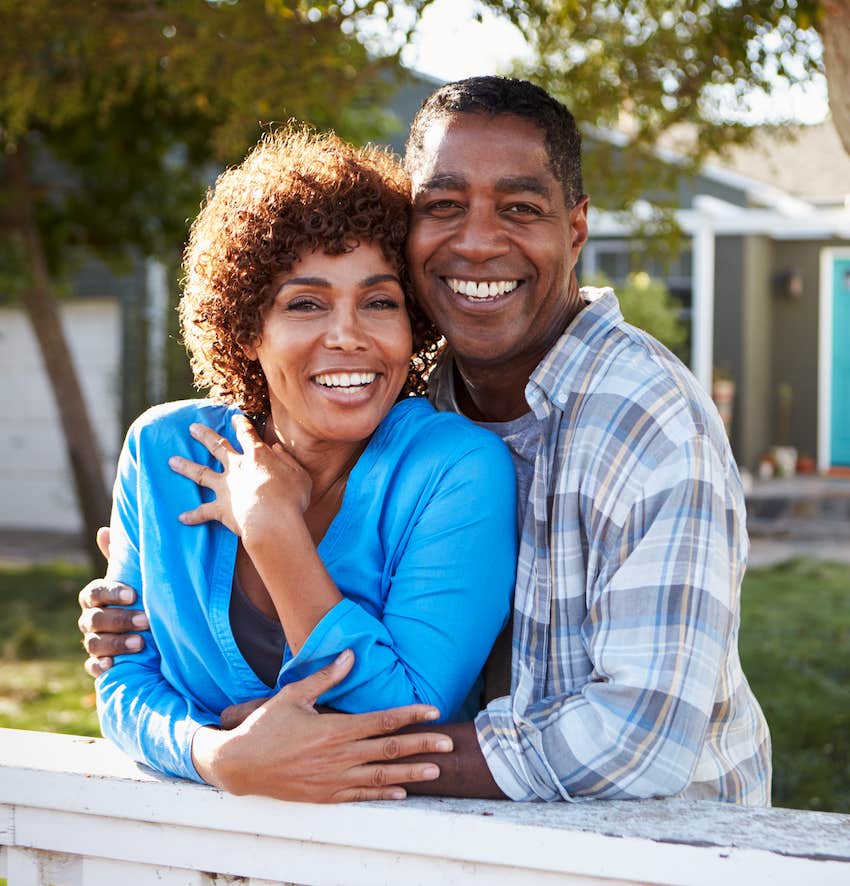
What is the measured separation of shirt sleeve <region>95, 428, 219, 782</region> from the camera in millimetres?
2148

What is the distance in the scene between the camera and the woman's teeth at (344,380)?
2.30 m

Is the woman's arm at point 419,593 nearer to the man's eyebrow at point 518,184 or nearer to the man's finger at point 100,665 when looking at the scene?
A: the man's finger at point 100,665

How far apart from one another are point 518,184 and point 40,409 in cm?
1134

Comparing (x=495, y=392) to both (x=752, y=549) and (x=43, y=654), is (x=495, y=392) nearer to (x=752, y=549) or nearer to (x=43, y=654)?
(x=43, y=654)

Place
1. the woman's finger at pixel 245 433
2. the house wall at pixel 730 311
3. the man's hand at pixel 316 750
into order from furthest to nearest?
the house wall at pixel 730 311 → the woman's finger at pixel 245 433 → the man's hand at pixel 316 750

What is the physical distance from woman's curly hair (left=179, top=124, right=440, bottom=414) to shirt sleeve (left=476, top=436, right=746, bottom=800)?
2.44 ft

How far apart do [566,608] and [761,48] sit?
133 inches

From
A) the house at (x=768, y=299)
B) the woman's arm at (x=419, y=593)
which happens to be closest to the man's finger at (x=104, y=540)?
the woman's arm at (x=419, y=593)

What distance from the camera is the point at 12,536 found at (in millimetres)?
12352

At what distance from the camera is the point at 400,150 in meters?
14.6

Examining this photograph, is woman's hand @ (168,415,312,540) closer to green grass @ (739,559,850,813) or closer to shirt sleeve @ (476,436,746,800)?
shirt sleeve @ (476,436,746,800)

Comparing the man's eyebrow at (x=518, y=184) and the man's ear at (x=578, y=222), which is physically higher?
the man's eyebrow at (x=518, y=184)

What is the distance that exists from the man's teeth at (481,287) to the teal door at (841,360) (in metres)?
14.9

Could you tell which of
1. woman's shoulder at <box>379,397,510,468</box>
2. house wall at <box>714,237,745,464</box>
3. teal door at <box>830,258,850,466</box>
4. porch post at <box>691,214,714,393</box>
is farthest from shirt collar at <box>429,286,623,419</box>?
teal door at <box>830,258,850,466</box>
